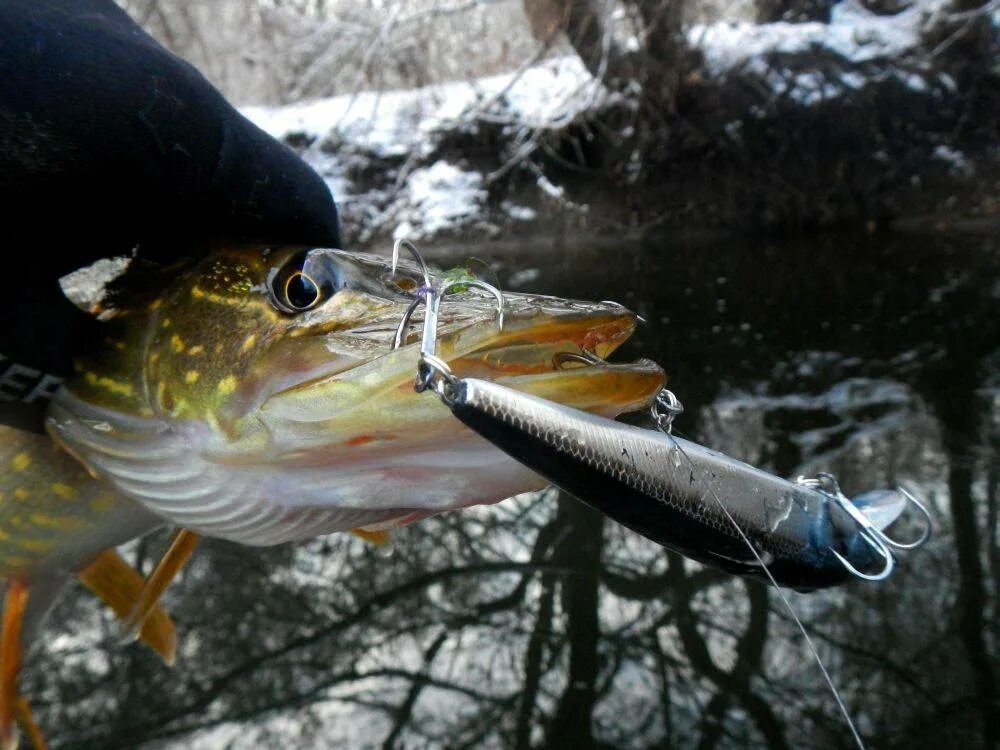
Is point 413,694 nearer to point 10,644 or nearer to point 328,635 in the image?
point 328,635

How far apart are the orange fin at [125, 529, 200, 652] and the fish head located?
0.38ft

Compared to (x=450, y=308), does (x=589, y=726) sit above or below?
below

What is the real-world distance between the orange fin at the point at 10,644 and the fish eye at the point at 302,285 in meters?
0.58

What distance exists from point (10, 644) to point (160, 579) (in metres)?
0.24

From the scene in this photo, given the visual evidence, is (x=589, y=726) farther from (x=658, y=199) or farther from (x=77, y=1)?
(x=658, y=199)

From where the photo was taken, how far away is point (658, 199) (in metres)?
6.90

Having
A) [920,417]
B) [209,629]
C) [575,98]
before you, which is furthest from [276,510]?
[575,98]

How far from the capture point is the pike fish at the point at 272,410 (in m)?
0.55

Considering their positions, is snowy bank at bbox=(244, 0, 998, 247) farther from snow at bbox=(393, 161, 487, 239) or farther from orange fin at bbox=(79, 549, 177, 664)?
orange fin at bbox=(79, 549, 177, 664)

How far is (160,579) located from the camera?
858mm

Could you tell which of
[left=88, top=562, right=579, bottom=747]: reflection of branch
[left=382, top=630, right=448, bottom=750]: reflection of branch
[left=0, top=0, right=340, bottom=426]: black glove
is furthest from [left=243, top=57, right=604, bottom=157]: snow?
[left=0, top=0, right=340, bottom=426]: black glove

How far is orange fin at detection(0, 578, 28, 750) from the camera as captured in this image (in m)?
0.91

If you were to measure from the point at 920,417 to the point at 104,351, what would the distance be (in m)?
3.03

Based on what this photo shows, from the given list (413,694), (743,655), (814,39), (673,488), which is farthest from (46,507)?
(814,39)
